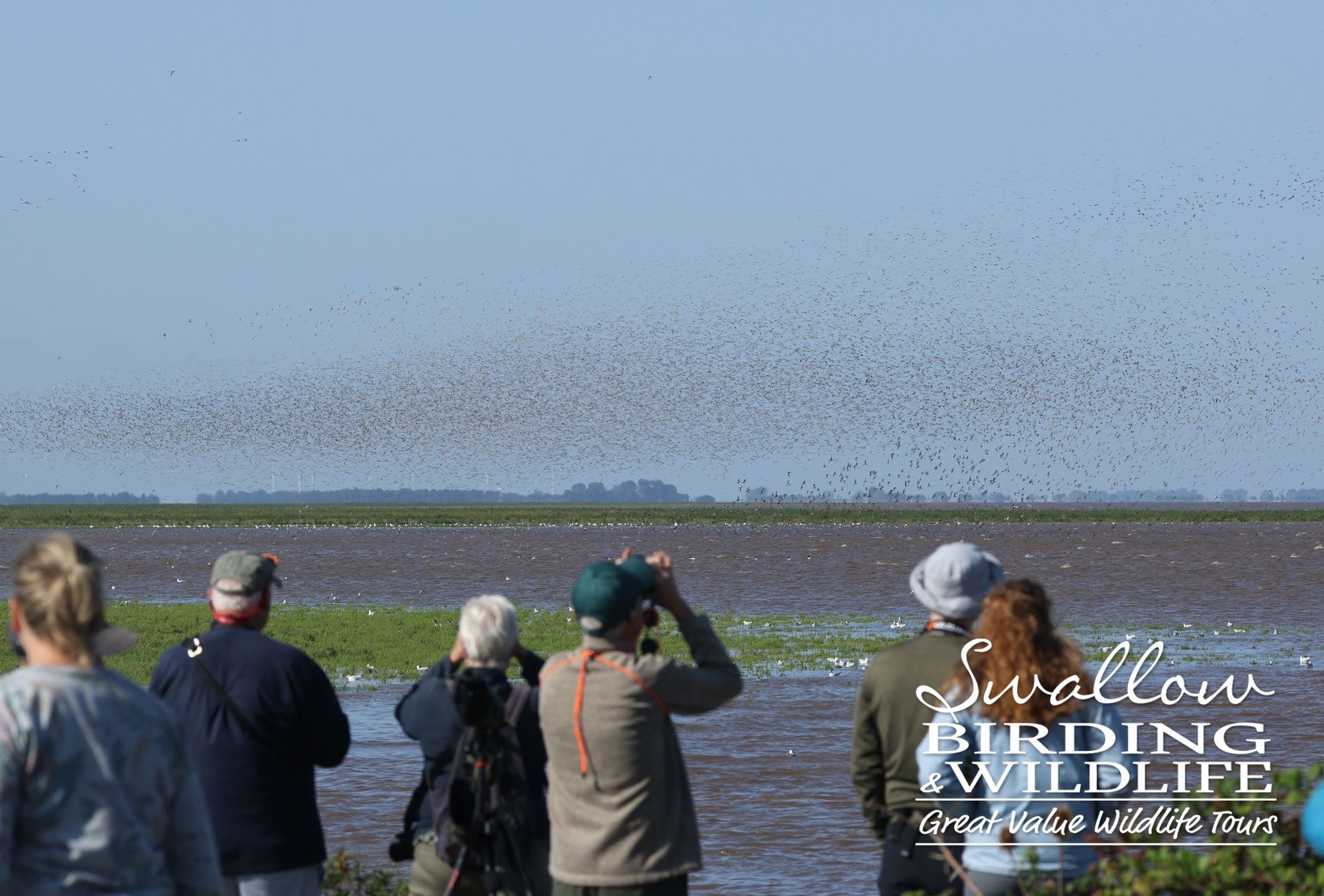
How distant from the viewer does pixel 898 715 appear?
547 cm

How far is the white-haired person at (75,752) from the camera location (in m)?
3.69

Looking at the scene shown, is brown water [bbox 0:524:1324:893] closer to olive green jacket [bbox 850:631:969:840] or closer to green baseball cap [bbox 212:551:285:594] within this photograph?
olive green jacket [bbox 850:631:969:840]

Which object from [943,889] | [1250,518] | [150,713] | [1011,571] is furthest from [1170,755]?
[1250,518]

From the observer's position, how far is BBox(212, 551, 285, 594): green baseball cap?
5.79m

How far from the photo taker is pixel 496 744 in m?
5.78

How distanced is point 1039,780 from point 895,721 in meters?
0.68

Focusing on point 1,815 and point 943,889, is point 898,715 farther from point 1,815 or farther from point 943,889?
point 1,815

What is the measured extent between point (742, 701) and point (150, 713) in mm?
16826

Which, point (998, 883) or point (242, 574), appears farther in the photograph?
point (242, 574)

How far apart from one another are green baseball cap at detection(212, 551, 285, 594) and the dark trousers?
2.36 m

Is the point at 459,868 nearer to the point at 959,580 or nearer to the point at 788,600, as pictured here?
the point at 959,580

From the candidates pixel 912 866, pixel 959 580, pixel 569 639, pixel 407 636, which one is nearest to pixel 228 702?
pixel 912 866

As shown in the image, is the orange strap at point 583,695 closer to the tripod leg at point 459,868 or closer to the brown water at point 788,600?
the tripod leg at point 459,868

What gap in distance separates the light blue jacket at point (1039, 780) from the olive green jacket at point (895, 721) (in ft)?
1.13
